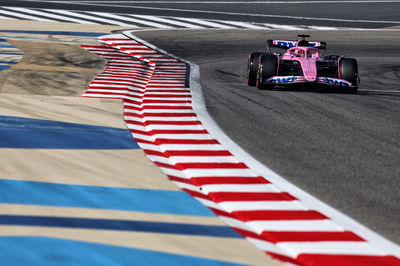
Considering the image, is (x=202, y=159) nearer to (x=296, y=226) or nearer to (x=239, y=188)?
(x=239, y=188)

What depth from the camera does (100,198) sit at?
591 centimetres

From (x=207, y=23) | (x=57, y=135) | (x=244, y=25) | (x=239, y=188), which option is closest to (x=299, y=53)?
(x=57, y=135)

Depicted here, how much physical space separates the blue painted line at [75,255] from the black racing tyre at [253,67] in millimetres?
10667

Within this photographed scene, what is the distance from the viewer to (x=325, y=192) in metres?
6.76

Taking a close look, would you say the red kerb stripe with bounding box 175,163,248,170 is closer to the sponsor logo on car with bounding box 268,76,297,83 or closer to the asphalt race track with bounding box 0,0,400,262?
the asphalt race track with bounding box 0,0,400,262

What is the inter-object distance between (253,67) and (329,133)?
5.49 metres

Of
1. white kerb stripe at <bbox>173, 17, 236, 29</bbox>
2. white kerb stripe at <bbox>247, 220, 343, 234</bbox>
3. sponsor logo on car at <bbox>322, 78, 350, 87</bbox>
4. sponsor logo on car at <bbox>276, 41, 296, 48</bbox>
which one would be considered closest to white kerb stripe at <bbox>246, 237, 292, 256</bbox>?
white kerb stripe at <bbox>247, 220, 343, 234</bbox>

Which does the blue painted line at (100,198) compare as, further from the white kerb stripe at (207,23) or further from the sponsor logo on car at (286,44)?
the white kerb stripe at (207,23)

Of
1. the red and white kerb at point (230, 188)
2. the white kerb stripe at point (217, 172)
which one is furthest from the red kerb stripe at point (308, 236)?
the white kerb stripe at point (217, 172)

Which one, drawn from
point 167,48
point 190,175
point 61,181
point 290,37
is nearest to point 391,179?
point 190,175

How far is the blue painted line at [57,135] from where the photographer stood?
7.82m

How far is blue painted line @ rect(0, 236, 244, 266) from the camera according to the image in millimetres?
4414

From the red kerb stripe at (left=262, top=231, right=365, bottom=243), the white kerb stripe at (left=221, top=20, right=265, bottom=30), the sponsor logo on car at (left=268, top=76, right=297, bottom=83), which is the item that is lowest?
the white kerb stripe at (left=221, top=20, right=265, bottom=30)

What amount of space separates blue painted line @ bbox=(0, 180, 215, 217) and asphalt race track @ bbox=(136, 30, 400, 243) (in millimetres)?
1333
